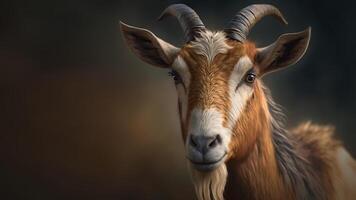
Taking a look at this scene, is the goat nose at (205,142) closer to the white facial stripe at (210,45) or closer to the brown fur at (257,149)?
the brown fur at (257,149)

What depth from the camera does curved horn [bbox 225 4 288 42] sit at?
2.47 metres

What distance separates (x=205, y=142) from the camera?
2.15 metres

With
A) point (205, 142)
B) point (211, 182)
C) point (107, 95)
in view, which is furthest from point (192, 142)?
point (107, 95)

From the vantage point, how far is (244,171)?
93.7 inches

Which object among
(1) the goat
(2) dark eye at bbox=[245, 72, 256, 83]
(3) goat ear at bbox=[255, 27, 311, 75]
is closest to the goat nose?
(1) the goat

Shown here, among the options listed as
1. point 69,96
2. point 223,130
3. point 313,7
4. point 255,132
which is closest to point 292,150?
point 255,132

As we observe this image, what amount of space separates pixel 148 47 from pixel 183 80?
0.95 feet

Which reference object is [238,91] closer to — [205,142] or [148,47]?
[205,142]

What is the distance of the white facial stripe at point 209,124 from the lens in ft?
7.13

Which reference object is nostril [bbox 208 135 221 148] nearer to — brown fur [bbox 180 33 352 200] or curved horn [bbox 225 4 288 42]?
brown fur [bbox 180 33 352 200]

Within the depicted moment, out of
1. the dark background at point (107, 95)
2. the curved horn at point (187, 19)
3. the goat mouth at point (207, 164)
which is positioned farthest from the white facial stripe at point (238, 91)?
the dark background at point (107, 95)

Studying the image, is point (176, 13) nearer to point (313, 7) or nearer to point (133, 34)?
point (133, 34)

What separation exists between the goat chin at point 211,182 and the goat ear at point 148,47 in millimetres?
489

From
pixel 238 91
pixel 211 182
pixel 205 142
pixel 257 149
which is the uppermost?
pixel 238 91
